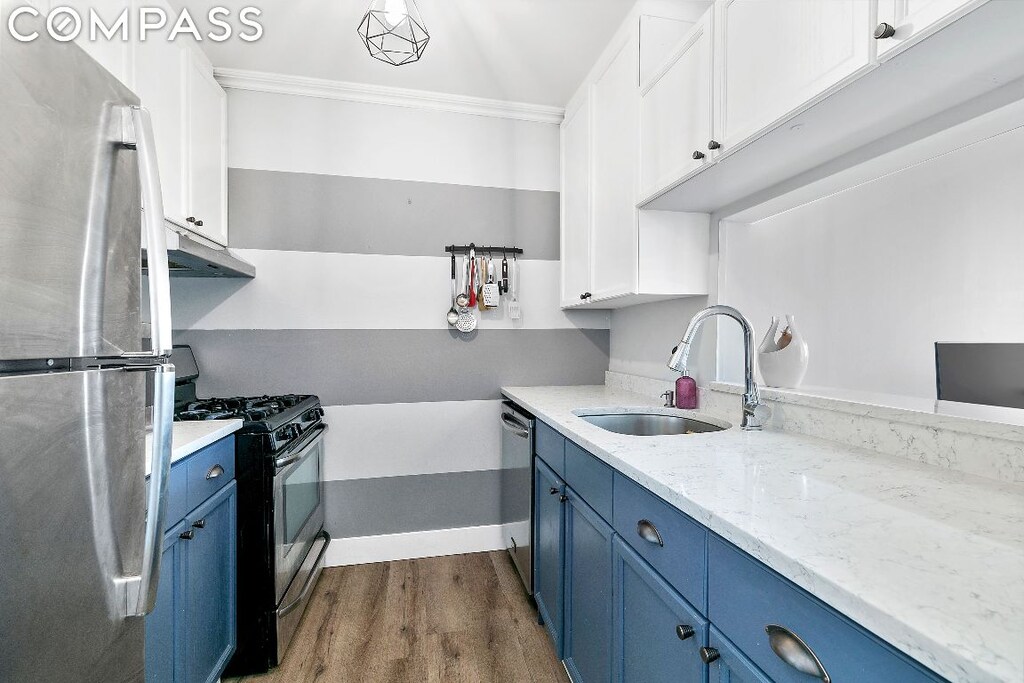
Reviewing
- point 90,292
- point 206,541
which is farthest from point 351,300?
point 90,292

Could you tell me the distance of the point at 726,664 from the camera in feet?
2.47

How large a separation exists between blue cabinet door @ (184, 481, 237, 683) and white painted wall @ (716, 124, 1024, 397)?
6.18ft

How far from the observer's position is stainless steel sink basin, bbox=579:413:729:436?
1829 mm

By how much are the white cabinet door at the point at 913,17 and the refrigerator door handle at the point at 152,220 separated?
132cm

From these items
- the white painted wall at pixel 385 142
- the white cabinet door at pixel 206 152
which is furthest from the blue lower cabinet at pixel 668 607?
the white cabinet door at pixel 206 152

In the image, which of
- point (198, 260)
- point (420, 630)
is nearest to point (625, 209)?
point (198, 260)

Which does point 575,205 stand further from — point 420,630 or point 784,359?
point 420,630

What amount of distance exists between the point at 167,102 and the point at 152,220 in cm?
138

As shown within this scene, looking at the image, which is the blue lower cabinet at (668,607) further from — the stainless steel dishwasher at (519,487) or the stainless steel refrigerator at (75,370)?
the stainless steel refrigerator at (75,370)

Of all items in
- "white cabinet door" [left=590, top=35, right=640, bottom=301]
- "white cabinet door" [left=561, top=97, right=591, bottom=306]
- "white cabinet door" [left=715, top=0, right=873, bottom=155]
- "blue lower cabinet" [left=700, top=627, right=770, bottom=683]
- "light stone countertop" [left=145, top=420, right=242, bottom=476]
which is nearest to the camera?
"blue lower cabinet" [left=700, top=627, right=770, bottom=683]

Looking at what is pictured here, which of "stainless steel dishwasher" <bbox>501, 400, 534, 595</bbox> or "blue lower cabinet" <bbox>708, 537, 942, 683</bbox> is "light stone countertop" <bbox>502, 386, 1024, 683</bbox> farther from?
"stainless steel dishwasher" <bbox>501, 400, 534, 595</bbox>

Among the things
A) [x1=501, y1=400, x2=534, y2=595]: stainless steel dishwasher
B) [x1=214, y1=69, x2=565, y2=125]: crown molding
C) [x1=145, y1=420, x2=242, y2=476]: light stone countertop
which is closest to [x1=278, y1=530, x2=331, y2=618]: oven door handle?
[x1=145, y1=420, x2=242, y2=476]: light stone countertop

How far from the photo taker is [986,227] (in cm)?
177

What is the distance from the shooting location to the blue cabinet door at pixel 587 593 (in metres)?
1.23
